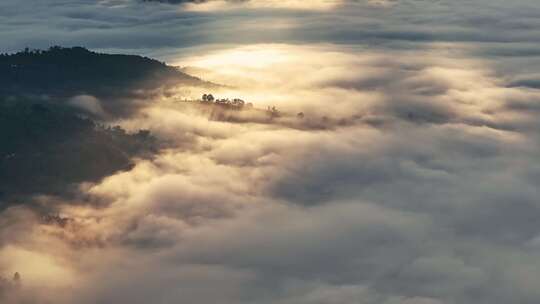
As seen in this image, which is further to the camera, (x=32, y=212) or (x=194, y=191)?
(x=194, y=191)

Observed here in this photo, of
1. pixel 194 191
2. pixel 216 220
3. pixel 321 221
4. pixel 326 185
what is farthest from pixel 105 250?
pixel 326 185

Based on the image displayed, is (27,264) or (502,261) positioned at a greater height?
(27,264)

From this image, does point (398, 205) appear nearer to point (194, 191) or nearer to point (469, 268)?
point (469, 268)

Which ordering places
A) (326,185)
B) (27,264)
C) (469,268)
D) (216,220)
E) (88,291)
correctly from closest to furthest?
(88,291)
(27,264)
(469,268)
(216,220)
(326,185)

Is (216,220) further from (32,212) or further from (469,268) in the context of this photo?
(469,268)

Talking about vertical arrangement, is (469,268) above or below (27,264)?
below

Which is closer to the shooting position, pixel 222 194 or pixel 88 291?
pixel 88 291

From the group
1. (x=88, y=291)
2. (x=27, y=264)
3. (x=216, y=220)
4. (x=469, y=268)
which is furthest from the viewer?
(x=216, y=220)

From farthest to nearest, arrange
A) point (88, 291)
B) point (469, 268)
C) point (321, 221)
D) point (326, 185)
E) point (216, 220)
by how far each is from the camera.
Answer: point (326, 185)
point (321, 221)
point (216, 220)
point (469, 268)
point (88, 291)

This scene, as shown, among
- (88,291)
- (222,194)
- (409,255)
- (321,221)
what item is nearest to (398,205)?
(321,221)
